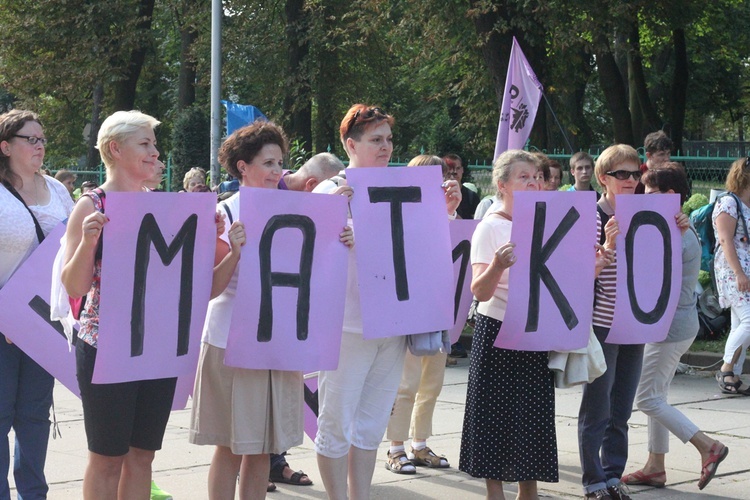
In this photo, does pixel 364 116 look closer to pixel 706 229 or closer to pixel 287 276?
pixel 287 276

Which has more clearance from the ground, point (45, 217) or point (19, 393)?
point (45, 217)

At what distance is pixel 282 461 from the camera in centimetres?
612

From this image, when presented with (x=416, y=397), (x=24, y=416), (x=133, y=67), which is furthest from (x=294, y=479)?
(x=133, y=67)

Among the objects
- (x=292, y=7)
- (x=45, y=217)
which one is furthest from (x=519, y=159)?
(x=292, y=7)

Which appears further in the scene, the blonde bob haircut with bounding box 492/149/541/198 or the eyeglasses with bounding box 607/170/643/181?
the eyeglasses with bounding box 607/170/643/181

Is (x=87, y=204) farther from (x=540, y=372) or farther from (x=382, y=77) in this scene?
(x=382, y=77)

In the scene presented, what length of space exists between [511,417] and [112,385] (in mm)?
1993

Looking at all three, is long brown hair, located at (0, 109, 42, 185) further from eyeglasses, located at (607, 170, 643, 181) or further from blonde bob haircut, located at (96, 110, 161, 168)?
eyeglasses, located at (607, 170, 643, 181)

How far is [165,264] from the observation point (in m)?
4.27

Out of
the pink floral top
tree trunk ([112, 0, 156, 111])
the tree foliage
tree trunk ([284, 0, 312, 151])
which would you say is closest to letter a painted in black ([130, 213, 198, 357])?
the pink floral top

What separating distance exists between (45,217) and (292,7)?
21.9 metres

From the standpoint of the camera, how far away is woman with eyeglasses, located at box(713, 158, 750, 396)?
8773 mm

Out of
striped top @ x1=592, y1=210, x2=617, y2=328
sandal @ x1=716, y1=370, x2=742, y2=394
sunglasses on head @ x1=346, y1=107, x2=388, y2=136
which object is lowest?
sandal @ x1=716, y1=370, x2=742, y2=394

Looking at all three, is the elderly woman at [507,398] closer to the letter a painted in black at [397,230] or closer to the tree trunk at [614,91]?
the letter a painted in black at [397,230]
